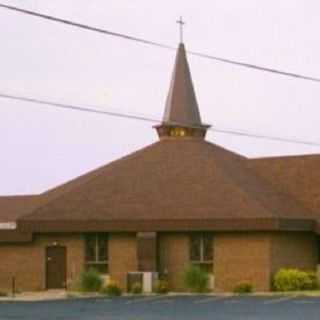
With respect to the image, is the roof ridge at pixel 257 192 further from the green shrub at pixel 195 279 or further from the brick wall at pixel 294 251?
the green shrub at pixel 195 279

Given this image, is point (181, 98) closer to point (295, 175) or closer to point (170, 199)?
point (295, 175)

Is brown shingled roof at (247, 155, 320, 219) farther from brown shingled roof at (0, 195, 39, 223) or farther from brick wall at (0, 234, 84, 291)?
brown shingled roof at (0, 195, 39, 223)

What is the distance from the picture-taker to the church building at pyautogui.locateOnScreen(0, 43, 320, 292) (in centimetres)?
4316

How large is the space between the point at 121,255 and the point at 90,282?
117 inches

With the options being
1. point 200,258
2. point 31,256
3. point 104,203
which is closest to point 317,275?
point 200,258

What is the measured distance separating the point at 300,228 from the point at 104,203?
848 cm

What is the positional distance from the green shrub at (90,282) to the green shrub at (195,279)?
3552 millimetres

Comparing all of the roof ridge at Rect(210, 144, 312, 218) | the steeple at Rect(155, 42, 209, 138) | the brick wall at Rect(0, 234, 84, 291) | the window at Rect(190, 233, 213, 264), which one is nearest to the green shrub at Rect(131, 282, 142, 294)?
the window at Rect(190, 233, 213, 264)

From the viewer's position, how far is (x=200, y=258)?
44.0 metres

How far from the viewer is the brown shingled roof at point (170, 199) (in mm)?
43125

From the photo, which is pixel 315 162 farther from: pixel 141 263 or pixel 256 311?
pixel 256 311

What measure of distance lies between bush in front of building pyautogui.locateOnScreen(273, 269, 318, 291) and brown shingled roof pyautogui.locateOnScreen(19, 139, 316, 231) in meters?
2.06

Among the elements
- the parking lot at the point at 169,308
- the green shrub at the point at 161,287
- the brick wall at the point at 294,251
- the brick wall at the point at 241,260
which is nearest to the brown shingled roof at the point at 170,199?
the brick wall at the point at 294,251

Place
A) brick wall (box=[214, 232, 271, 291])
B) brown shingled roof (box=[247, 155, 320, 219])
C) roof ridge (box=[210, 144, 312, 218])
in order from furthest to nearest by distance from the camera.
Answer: brown shingled roof (box=[247, 155, 320, 219]) < roof ridge (box=[210, 144, 312, 218]) < brick wall (box=[214, 232, 271, 291])
